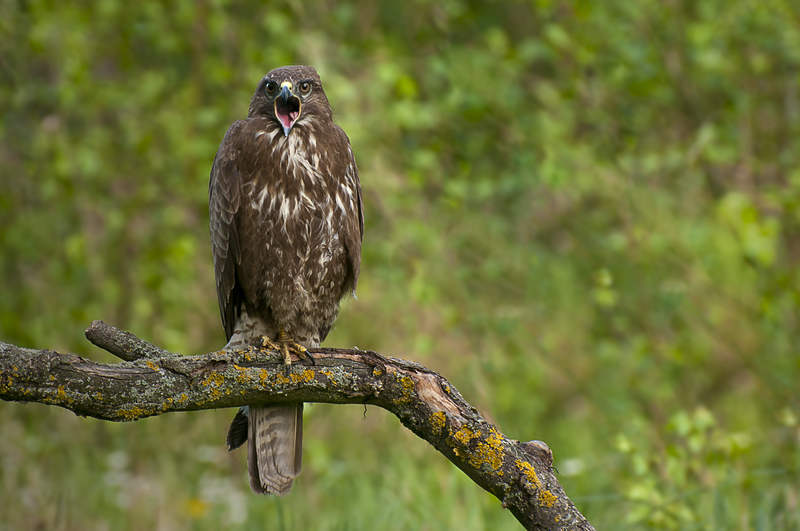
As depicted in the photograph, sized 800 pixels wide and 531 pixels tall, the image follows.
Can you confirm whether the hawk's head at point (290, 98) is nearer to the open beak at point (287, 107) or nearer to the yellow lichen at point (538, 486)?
the open beak at point (287, 107)

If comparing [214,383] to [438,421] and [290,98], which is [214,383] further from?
[290,98]

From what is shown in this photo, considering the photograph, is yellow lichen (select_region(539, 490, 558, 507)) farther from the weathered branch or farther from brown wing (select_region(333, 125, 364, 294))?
brown wing (select_region(333, 125, 364, 294))

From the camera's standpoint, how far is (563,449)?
16.9 feet

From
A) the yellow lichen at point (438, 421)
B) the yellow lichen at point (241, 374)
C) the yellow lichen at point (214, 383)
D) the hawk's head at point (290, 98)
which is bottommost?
the yellow lichen at point (438, 421)

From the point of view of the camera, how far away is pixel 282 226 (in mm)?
2689

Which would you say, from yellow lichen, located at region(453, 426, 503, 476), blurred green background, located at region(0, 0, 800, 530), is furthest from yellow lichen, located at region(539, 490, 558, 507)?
blurred green background, located at region(0, 0, 800, 530)

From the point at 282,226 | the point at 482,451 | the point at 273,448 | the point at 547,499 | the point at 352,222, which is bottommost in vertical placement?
the point at 547,499

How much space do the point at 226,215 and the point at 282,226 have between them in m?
0.21

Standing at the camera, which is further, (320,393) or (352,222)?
(352,222)

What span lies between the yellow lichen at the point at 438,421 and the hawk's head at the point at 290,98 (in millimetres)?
1200

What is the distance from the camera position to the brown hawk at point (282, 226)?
2.62 meters

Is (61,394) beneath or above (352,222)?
beneath

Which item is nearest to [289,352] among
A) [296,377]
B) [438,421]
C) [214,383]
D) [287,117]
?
[296,377]

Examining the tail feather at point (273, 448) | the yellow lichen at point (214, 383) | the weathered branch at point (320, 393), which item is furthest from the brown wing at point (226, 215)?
the yellow lichen at point (214, 383)
